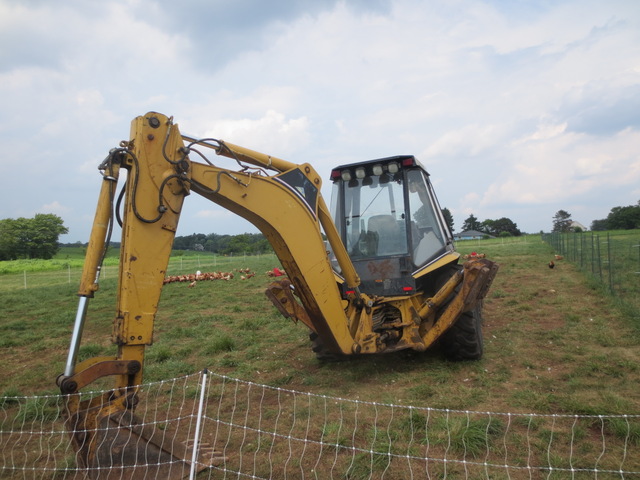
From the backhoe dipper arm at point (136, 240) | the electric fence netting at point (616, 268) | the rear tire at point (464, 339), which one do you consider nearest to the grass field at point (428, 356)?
the rear tire at point (464, 339)

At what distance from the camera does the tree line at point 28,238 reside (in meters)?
64.7

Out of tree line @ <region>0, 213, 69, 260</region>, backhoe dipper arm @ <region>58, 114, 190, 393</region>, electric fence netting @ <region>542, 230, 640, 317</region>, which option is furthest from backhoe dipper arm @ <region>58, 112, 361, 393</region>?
tree line @ <region>0, 213, 69, 260</region>

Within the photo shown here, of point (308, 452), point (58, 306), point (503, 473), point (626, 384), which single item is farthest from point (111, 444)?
point (58, 306)

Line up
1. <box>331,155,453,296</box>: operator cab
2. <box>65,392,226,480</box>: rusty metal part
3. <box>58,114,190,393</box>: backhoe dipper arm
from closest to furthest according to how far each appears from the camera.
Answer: <box>65,392,226,480</box>: rusty metal part, <box>58,114,190,393</box>: backhoe dipper arm, <box>331,155,453,296</box>: operator cab

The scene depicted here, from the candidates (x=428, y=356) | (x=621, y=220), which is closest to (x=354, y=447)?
(x=428, y=356)

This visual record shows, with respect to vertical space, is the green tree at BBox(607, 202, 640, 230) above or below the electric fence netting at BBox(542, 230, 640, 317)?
above

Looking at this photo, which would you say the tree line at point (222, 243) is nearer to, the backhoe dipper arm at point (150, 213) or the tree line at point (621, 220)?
the tree line at point (621, 220)

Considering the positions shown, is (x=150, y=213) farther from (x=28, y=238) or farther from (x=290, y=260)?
(x=28, y=238)

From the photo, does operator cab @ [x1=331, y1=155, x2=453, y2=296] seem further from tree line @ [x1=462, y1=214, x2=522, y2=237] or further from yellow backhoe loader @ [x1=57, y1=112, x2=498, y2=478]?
tree line @ [x1=462, y1=214, x2=522, y2=237]

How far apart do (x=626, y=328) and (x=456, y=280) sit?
346 centimetres

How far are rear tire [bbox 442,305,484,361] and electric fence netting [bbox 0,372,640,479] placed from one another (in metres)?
1.52

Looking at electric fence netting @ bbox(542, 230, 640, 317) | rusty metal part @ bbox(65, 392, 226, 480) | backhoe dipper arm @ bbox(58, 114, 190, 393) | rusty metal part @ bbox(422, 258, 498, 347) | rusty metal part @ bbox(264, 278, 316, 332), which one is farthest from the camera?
electric fence netting @ bbox(542, 230, 640, 317)

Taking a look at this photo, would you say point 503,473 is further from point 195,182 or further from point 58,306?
point 58,306

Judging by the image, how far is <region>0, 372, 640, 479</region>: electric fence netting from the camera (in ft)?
10.8
